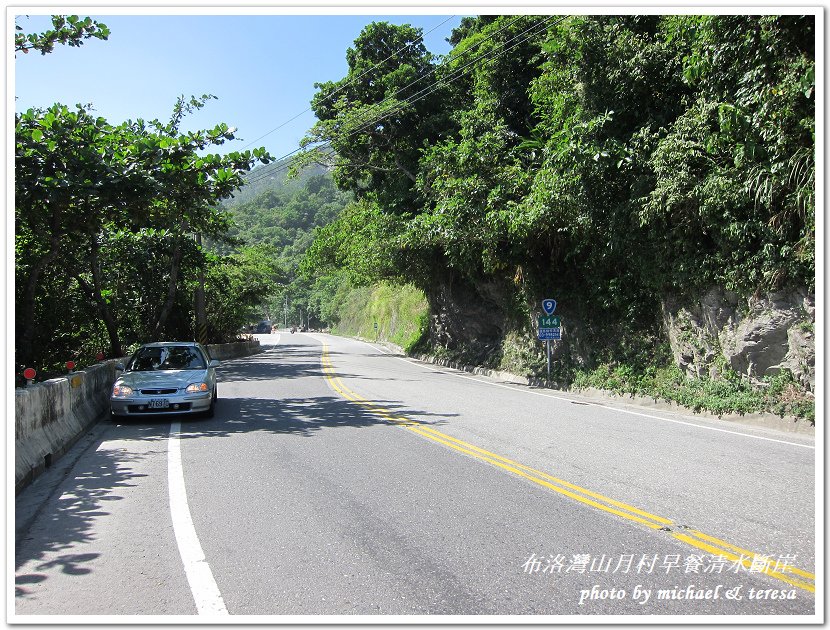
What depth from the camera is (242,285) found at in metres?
38.6

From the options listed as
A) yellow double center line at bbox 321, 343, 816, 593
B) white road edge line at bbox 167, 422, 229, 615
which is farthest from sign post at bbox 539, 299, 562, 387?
white road edge line at bbox 167, 422, 229, 615

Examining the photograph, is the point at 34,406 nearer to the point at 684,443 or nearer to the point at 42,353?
the point at 684,443

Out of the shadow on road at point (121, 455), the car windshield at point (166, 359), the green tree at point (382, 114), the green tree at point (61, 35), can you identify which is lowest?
the shadow on road at point (121, 455)

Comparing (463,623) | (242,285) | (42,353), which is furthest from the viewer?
(242,285)

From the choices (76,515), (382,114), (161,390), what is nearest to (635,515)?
(76,515)

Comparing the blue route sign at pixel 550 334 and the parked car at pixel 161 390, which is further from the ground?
the blue route sign at pixel 550 334

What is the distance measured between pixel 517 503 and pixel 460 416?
220 inches

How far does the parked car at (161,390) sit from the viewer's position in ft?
34.4

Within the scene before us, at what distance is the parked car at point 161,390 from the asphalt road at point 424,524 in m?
0.81

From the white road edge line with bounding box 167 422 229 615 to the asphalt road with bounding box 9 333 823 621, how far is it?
2 cm

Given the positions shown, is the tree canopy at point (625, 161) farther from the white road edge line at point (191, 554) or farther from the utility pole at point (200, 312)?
the utility pole at point (200, 312)

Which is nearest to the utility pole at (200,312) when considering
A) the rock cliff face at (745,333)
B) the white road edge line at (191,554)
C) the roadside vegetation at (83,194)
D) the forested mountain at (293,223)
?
the roadside vegetation at (83,194)

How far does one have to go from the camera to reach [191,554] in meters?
4.53

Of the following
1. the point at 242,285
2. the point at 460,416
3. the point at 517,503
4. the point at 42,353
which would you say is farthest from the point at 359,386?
the point at 242,285
